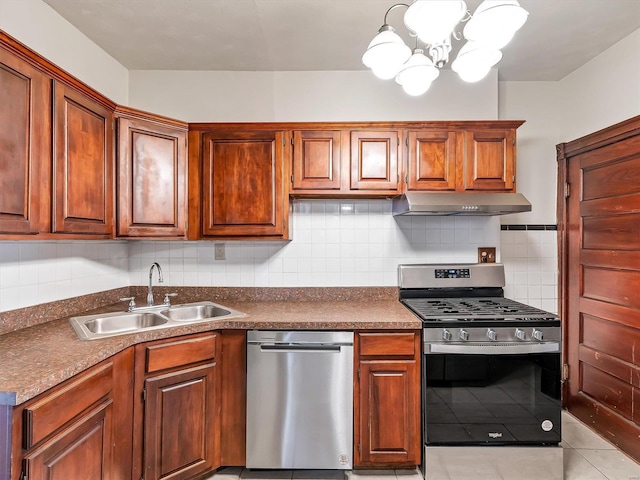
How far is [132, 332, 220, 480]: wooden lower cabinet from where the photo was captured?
182 cm

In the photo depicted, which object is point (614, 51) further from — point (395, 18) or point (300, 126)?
point (300, 126)

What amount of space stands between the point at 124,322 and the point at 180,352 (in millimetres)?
583

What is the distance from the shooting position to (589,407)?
2639 millimetres

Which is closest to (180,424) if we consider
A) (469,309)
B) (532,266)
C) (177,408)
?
(177,408)

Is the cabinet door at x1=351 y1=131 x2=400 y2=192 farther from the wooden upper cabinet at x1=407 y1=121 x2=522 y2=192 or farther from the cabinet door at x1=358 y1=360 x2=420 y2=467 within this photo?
the cabinet door at x1=358 y1=360 x2=420 y2=467

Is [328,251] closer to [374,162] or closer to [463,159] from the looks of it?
[374,162]

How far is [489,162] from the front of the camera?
242 cm

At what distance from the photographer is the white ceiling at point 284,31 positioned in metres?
2.05

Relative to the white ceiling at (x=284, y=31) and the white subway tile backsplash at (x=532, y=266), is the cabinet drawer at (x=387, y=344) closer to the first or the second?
the white subway tile backsplash at (x=532, y=266)

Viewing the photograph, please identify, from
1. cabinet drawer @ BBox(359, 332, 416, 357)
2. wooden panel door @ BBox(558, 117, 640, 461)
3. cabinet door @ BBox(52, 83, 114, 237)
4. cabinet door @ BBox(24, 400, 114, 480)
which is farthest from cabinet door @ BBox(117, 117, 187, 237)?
wooden panel door @ BBox(558, 117, 640, 461)

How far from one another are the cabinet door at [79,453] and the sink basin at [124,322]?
650 millimetres

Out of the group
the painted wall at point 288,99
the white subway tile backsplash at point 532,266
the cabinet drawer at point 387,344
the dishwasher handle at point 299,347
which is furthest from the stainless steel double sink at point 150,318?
the white subway tile backsplash at point 532,266

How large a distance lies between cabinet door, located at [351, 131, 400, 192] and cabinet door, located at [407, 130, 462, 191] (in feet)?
0.36

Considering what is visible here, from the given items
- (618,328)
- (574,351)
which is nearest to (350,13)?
(618,328)
